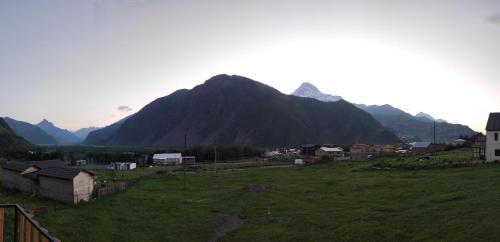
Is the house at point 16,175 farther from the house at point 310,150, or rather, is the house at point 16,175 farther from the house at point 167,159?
the house at point 310,150

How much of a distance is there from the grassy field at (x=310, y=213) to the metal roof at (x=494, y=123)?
6850 millimetres

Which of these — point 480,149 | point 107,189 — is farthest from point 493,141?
point 107,189

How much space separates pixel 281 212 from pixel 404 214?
10692mm

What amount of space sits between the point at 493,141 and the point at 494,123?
2746mm

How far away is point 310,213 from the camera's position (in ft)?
106

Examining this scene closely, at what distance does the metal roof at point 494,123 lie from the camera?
50169mm

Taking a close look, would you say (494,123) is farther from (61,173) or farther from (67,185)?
(61,173)

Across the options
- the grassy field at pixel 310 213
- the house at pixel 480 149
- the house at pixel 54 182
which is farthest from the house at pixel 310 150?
the house at pixel 54 182

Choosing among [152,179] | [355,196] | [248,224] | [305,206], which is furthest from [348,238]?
[152,179]

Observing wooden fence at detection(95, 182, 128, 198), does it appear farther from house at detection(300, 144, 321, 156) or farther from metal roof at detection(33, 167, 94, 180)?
house at detection(300, 144, 321, 156)

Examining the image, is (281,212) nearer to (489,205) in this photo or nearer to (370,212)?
(370,212)

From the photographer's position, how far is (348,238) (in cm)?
2347

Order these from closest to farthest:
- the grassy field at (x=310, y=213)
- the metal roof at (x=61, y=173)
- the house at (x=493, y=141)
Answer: the grassy field at (x=310, y=213) → the metal roof at (x=61, y=173) → the house at (x=493, y=141)

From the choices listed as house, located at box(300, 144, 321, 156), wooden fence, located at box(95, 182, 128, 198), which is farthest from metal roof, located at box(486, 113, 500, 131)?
house, located at box(300, 144, 321, 156)
